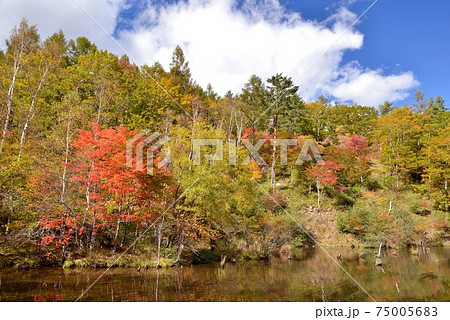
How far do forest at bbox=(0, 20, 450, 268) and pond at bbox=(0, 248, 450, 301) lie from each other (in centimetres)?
248

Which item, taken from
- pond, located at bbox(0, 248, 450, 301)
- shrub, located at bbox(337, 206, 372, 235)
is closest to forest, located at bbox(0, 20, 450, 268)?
shrub, located at bbox(337, 206, 372, 235)

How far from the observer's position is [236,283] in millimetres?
11664

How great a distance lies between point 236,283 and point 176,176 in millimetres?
7298

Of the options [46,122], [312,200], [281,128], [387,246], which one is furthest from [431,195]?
[46,122]

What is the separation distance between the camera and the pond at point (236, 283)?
9133 mm

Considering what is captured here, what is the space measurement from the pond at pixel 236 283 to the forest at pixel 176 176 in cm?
248

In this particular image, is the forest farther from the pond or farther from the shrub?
the pond

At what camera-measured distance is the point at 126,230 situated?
17328mm

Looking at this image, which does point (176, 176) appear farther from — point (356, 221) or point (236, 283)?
point (356, 221)

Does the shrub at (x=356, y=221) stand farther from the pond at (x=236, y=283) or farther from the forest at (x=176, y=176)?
the pond at (x=236, y=283)

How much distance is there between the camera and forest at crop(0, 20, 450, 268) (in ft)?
47.4

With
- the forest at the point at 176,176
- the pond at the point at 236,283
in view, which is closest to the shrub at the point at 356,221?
the forest at the point at 176,176

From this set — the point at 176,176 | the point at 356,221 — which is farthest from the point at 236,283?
the point at 356,221

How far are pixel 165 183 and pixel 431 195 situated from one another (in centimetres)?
2842
